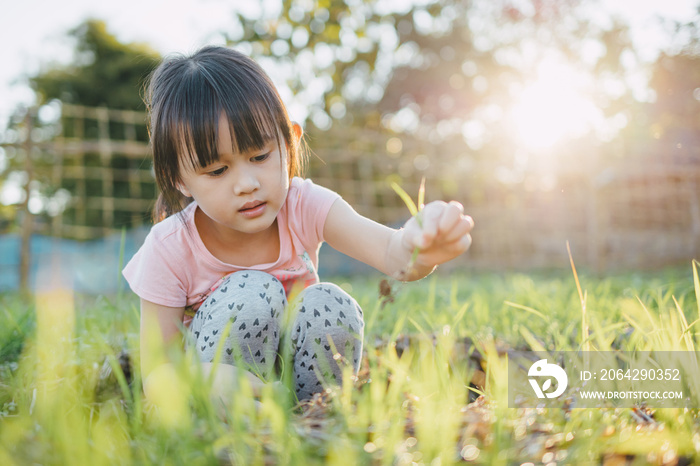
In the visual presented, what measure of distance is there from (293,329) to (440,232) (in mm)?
483

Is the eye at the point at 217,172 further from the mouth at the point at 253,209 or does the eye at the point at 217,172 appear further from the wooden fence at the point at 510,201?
the wooden fence at the point at 510,201

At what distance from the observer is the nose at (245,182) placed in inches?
44.9

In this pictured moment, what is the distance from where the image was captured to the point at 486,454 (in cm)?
56

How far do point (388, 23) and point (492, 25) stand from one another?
2366 millimetres

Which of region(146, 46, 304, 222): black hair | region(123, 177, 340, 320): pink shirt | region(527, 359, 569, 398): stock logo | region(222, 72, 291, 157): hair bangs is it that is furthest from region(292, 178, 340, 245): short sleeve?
region(527, 359, 569, 398): stock logo

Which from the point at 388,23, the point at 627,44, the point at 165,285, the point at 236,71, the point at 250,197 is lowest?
the point at 165,285

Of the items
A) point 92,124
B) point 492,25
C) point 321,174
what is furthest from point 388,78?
point 92,124

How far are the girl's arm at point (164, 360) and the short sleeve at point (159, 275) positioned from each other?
24 millimetres

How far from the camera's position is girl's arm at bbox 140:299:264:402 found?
2.37 feet

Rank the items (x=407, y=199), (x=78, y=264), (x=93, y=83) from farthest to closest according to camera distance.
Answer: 1. (x=93, y=83)
2. (x=78, y=264)
3. (x=407, y=199)

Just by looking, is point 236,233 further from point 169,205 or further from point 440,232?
point 440,232

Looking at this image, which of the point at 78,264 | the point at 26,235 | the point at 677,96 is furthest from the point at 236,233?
the point at 78,264

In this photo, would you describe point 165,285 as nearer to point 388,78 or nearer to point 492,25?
point 388,78

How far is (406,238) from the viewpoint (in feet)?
3.12
